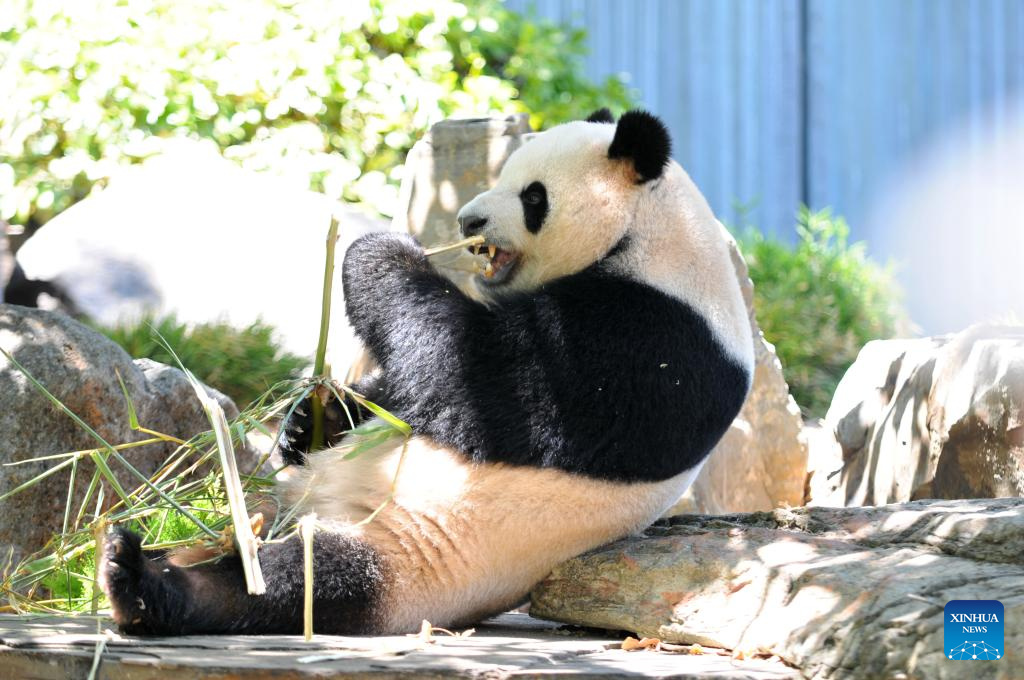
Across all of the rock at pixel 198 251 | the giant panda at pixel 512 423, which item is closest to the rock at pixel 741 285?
the rock at pixel 198 251

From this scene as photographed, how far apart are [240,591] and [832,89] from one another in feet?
32.6

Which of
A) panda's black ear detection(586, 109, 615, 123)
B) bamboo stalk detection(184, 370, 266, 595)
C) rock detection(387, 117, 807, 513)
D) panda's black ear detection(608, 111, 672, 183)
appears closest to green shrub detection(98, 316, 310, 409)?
rock detection(387, 117, 807, 513)

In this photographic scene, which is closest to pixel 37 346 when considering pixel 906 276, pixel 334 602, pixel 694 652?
pixel 334 602

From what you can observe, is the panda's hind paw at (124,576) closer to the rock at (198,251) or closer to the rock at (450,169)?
the rock at (450,169)

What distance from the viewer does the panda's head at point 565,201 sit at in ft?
12.8

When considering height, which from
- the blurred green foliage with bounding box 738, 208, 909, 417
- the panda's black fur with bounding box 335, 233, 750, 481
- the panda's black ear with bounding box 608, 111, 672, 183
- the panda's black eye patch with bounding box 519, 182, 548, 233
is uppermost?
the panda's black ear with bounding box 608, 111, 672, 183

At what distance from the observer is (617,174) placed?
4.00m

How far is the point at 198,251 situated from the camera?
27.4 ft

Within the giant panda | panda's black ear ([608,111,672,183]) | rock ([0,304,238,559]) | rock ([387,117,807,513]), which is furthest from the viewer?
rock ([387,117,807,513])

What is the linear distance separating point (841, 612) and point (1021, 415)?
2.13 meters

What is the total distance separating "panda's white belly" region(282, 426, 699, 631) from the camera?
11.7ft

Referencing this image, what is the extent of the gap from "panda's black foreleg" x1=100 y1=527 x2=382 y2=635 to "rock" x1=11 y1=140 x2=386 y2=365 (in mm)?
4349

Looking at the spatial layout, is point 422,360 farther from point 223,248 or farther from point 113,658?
point 223,248

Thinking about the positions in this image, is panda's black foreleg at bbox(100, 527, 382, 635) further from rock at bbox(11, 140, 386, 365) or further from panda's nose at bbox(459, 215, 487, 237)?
rock at bbox(11, 140, 386, 365)
